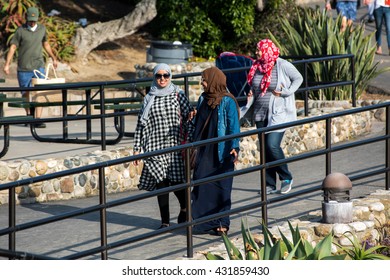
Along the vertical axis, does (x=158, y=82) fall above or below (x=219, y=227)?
above

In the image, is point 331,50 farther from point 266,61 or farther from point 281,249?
point 281,249

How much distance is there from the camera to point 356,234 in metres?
9.12

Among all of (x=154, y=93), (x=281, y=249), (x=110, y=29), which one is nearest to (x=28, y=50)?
(x=110, y=29)

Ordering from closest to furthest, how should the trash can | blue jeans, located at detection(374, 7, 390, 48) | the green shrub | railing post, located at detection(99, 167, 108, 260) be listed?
railing post, located at detection(99, 167, 108, 260), the green shrub, the trash can, blue jeans, located at detection(374, 7, 390, 48)

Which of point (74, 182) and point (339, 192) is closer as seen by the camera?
point (339, 192)

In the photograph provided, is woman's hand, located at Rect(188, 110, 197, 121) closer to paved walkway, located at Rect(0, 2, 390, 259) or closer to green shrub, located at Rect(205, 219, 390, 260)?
paved walkway, located at Rect(0, 2, 390, 259)

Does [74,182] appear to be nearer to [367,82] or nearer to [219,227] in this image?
[219,227]

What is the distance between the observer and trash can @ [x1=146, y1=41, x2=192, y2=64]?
19797 mm

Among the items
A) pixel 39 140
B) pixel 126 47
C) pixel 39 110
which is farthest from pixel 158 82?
pixel 126 47

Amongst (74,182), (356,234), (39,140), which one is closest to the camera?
(356,234)

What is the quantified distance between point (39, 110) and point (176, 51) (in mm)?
4665

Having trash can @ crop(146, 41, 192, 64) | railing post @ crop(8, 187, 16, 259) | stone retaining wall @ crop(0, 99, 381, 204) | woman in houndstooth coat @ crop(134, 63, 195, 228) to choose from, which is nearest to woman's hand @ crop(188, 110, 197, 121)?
woman in houndstooth coat @ crop(134, 63, 195, 228)

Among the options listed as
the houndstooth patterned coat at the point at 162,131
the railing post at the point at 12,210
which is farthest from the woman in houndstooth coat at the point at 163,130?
the railing post at the point at 12,210

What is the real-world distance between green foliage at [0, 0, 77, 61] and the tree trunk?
0.67ft
